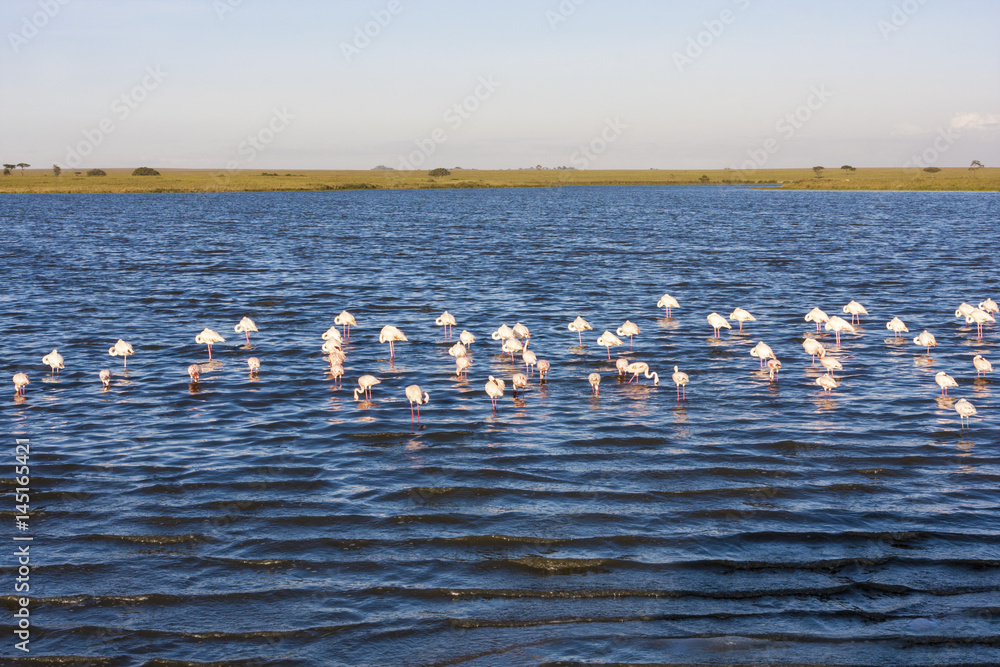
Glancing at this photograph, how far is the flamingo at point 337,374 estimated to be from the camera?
68.1 ft

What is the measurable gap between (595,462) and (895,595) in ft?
19.2

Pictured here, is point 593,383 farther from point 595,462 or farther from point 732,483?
point 732,483

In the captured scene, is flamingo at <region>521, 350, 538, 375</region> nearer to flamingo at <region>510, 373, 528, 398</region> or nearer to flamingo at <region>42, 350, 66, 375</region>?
flamingo at <region>510, 373, 528, 398</region>

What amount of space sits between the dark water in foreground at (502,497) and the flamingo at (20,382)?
0.48m

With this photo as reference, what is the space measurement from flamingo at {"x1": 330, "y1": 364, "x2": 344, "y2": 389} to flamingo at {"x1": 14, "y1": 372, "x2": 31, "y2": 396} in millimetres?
6822

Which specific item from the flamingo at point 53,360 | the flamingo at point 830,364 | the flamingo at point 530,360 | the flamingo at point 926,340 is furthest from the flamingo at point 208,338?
the flamingo at point 926,340

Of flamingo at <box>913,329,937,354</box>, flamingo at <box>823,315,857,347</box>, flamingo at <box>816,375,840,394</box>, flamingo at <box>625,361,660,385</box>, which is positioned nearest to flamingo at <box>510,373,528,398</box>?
flamingo at <box>625,361,660,385</box>

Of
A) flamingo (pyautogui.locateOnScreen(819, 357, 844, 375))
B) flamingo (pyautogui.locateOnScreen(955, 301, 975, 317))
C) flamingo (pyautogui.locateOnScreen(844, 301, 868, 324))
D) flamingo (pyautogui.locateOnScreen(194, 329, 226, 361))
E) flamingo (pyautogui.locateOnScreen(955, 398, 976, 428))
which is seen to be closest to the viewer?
flamingo (pyautogui.locateOnScreen(955, 398, 976, 428))

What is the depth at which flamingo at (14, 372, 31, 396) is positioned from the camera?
19711 mm

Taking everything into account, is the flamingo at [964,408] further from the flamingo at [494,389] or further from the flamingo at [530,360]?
the flamingo at [530,360]

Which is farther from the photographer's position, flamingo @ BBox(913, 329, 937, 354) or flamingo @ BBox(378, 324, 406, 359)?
flamingo @ BBox(378, 324, 406, 359)

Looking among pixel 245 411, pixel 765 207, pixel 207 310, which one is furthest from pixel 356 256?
pixel 765 207

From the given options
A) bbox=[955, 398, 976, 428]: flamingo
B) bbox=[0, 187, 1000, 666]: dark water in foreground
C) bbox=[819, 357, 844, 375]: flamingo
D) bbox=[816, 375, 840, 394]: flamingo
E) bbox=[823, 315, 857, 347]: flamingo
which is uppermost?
bbox=[823, 315, 857, 347]: flamingo

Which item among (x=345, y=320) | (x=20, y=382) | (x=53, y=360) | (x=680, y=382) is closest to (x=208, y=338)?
(x=53, y=360)
